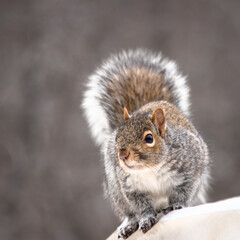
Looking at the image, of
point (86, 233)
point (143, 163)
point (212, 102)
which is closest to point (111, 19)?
point (212, 102)

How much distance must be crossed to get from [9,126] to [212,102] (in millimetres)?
867

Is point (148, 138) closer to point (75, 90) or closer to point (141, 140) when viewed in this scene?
point (141, 140)

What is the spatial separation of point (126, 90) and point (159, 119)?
384 millimetres

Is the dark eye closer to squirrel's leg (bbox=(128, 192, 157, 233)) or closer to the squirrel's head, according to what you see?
the squirrel's head

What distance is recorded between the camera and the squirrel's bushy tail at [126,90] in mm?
1580

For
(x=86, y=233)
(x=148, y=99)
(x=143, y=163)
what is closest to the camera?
(x=143, y=163)

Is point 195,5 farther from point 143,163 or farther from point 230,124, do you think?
point 143,163

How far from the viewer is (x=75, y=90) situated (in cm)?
271

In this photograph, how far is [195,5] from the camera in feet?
9.13

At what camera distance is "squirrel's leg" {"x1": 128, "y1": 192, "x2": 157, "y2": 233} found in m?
1.25

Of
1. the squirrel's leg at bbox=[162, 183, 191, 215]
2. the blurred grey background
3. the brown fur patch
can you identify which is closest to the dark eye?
the squirrel's leg at bbox=[162, 183, 191, 215]

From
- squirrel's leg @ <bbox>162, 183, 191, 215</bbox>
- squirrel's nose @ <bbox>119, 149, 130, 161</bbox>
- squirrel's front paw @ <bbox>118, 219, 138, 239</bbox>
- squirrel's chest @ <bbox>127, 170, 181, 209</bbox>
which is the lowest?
squirrel's front paw @ <bbox>118, 219, 138, 239</bbox>

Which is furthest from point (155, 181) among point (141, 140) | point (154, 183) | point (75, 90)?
point (75, 90)

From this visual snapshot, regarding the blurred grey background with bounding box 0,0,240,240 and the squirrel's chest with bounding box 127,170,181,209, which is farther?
the blurred grey background with bounding box 0,0,240,240
